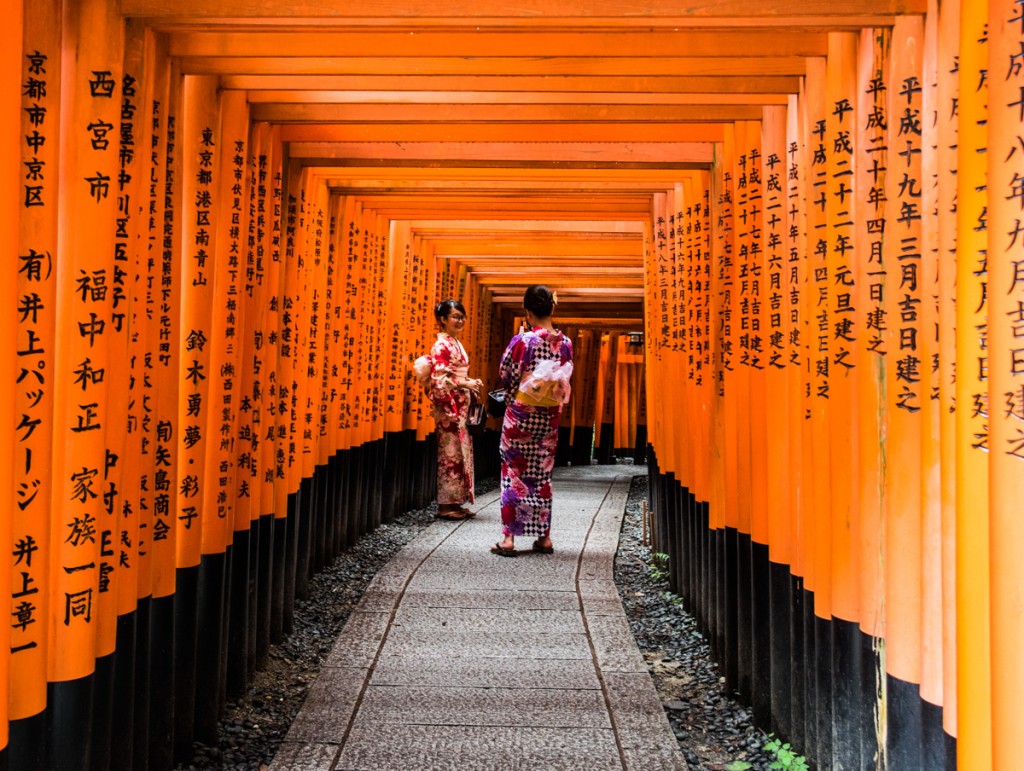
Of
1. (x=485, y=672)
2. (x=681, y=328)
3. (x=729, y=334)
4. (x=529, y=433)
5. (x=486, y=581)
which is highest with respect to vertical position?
(x=681, y=328)

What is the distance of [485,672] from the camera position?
460 cm

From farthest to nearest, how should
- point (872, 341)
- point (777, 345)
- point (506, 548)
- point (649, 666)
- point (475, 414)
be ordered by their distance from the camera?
point (475, 414)
point (506, 548)
point (649, 666)
point (777, 345)
point (872, 341)

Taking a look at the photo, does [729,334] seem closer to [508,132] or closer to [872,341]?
[508,132]

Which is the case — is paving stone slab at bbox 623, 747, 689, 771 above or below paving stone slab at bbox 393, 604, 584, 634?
below

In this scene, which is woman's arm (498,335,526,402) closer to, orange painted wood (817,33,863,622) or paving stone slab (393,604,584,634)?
paving stone slab (393,604,584,634)

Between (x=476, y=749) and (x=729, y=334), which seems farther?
(x=729, y=334)

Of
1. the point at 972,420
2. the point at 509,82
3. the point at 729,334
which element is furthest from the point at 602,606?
the point at 972,420

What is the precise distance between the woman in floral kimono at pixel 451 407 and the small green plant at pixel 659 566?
7.41 ft

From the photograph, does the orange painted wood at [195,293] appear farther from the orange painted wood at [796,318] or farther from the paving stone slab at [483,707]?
the orange painted wood at [796,318]

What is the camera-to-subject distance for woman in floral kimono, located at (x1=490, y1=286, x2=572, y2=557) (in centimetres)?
695

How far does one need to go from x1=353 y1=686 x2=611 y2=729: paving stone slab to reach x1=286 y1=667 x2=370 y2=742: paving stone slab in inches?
3.0

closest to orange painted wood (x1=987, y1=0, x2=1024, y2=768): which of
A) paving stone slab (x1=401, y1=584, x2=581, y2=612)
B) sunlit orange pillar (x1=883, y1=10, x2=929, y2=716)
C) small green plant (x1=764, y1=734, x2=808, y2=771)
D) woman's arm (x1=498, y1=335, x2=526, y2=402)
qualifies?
sunlit orange pillar (x1=883, y1=10, x2=929, y2=716)

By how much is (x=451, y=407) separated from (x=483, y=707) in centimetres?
490

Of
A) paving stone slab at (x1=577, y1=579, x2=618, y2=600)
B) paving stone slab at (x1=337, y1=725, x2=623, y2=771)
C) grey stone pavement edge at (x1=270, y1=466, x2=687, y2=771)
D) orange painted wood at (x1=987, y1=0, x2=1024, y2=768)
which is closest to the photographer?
orange painted wood at (x1=987, y1=0, x2=1024, y2=768)
